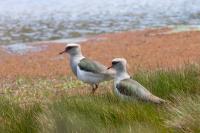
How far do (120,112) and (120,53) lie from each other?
19.9m

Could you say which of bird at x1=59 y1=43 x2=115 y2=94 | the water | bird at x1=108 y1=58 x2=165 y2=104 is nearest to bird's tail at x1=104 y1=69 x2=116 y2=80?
bird at x1=59 y1=43 x2=115 y2=94

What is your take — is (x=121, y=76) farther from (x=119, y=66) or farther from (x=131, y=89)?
(x=131, y=89)

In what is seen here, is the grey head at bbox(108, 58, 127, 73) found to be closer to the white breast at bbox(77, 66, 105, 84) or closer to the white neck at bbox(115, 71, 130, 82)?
the white neck at bbox(115, 71, 130, 82)

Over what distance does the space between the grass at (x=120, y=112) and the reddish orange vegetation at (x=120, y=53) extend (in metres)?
10.8

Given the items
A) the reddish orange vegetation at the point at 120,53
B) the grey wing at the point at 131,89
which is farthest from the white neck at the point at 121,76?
the reddish orange vegetation at the point at 120,53

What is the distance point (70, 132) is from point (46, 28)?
36545 millimetres

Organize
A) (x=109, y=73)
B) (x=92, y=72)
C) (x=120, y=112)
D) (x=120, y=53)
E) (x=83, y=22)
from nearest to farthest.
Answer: (x=120, y=112) < (x=109, y=73) < (x=92, y=72) < (x=120, y=53) < (x=83, y=22)

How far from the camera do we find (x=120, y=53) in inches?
1078

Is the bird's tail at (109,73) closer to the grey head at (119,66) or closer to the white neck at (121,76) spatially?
the grey head at (119,66)

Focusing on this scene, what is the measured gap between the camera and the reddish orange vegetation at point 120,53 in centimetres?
2273

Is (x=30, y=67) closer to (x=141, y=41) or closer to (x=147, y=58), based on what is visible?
(x=147, y=58)

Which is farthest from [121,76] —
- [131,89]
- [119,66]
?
[131,89]

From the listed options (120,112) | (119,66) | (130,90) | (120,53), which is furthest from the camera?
(120,53)

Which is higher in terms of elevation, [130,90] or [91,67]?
[130,90]
